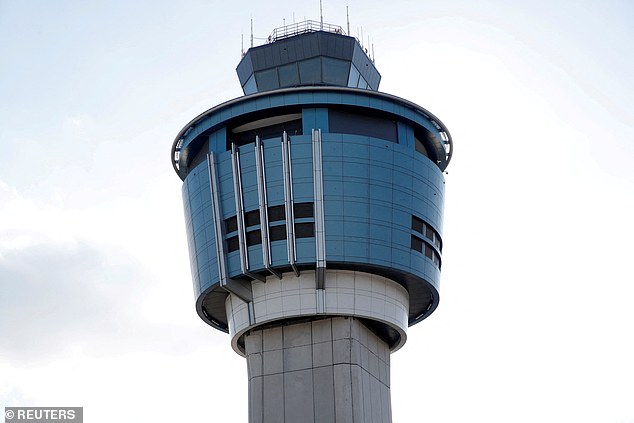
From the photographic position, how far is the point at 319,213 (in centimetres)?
5044

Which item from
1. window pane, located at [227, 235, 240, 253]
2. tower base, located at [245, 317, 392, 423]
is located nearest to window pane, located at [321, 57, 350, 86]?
window pane, located at [227, 235, 240, 253]

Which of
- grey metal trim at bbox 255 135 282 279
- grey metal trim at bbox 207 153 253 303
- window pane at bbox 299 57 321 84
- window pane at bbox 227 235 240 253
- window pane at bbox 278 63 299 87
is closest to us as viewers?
grey metal trim at bbox 255 135 282 279

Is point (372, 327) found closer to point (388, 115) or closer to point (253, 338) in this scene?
point (253, 338)

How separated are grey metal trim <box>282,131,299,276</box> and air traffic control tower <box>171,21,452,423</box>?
61 mm

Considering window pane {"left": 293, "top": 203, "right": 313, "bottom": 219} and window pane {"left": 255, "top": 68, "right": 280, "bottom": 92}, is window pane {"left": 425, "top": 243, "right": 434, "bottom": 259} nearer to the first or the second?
window pane {"left": 293, "top": 203, "right": 313, "bottom": 219}

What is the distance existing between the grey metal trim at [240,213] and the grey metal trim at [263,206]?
1.03 m

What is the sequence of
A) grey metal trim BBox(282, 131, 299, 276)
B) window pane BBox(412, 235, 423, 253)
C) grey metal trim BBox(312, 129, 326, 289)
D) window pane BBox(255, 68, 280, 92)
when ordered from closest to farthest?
grey metal trim BBox(312, 129, 326, 289) < grey metal trim BBox(282, 131, 299, 276) < window pane BBox(412, 235, 423, 253) < window pane BBox(255, 68, 280, 92)

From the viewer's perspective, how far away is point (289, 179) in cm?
5106

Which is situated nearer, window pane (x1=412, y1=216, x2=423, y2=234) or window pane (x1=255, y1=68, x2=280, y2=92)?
window pane (x1=412, y1=216, x2=423, y2=234)

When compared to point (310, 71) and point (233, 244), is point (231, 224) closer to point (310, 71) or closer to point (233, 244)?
point (233, 244)

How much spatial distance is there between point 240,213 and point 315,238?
14.4 ft

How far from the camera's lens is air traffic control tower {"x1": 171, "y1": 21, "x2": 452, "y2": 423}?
50344 mm

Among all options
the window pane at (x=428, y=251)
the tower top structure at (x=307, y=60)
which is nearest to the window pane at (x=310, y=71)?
the tower top structure at (x=307, y=60)

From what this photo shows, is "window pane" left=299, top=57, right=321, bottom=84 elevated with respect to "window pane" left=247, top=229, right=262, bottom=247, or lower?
elevated
